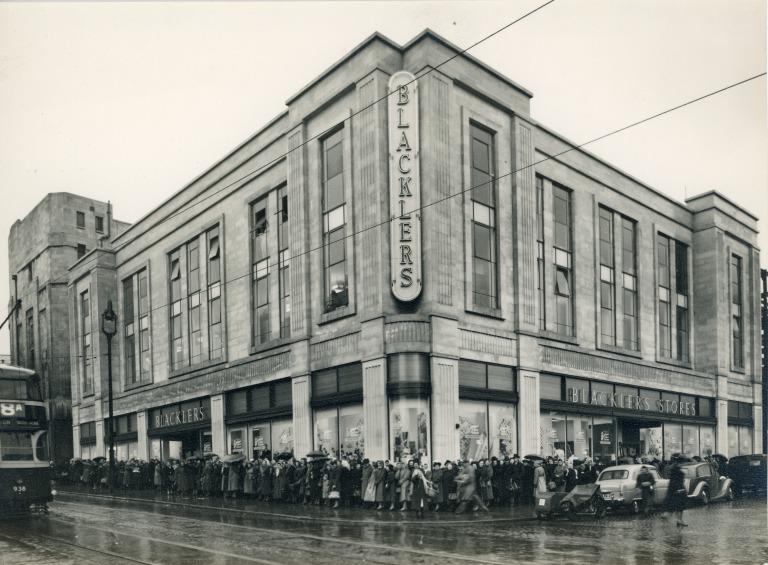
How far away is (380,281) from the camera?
89.6 feet

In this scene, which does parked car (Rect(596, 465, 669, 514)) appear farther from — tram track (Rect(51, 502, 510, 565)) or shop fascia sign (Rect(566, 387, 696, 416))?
shop fascia sign (Rect(566, 387, 696, 416))

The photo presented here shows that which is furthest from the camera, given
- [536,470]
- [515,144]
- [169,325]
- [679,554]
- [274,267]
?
[169,325]

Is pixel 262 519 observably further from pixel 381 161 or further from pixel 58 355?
pixel 58 355

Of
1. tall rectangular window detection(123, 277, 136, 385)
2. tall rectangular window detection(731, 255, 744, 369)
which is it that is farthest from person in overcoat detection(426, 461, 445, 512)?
tall rectangular window detection(123, 277, 136, 385)

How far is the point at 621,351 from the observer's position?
3816 centimetres

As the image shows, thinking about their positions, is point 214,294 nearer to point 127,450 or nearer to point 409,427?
point 127,450

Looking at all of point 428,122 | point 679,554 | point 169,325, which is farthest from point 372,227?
point 169,325

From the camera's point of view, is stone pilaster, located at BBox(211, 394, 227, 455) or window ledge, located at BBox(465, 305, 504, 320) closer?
window ledge, located at BBox(465, 305, 504, 320)

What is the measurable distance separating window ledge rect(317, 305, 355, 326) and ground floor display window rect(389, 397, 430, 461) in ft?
13.8

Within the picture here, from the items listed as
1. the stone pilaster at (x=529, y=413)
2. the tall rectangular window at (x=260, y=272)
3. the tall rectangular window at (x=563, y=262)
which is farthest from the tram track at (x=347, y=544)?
the tall rectangular window at (x=563, y=262)

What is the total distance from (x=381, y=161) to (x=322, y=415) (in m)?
10.2

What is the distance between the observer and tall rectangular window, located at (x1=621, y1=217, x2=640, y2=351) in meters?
39.6

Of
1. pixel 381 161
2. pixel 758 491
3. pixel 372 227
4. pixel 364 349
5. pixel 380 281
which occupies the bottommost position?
pixel 758 491

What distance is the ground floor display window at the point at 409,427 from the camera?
2634cm
